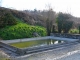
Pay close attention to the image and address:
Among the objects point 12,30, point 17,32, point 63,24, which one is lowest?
point 17,32

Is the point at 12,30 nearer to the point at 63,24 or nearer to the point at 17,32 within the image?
the point at 17,32

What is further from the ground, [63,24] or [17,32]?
[63,24]

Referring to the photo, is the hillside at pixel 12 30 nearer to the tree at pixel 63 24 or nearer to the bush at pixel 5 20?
the bush at pixel 5 20

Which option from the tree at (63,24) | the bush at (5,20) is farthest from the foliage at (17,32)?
the tree at (63,24)

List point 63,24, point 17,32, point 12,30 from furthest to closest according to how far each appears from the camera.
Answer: point 63,24 < point 17,32 < point 12,30

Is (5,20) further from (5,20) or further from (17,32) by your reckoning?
(17,32)

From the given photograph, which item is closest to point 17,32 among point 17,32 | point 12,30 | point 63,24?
point 17,32

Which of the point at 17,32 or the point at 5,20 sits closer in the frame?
the point at 17,32

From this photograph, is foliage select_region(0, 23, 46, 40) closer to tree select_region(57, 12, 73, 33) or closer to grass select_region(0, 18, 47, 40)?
grass select_region(0, 18, 47, 40)

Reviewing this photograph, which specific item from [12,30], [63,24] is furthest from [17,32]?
[63,24]

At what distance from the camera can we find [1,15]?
64.4 feet

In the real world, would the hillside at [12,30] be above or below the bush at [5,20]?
below

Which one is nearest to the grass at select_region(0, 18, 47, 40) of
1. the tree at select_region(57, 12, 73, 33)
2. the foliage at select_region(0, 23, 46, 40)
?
the foliage at select_region(0, 23, 46, 40)

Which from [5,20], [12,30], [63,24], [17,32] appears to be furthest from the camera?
[63,24]
